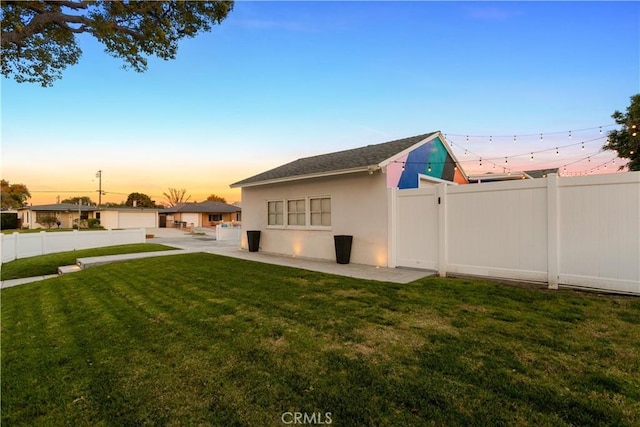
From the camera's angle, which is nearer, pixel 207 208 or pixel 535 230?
pixel 535 230

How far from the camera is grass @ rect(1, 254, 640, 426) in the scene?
233 cm

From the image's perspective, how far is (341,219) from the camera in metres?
9.51

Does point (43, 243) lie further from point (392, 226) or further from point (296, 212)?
point (392, 226)

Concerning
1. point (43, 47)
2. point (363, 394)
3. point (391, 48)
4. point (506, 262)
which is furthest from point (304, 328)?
point (391, 48)

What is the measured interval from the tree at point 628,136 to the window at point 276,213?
1667 centimetres

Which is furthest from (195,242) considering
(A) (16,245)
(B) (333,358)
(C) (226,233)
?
(B) (333,358)

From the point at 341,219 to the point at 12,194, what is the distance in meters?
73.8

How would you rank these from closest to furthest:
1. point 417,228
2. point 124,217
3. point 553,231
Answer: point 553,231 < point 417,228 < point 124,217

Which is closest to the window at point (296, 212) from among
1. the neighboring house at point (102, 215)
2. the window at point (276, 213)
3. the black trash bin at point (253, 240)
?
the window at point (276, 213)

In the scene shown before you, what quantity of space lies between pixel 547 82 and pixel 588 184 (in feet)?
22.8

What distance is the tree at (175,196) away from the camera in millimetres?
74738

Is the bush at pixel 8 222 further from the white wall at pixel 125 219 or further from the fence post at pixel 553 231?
the fence post at pixel 553 231

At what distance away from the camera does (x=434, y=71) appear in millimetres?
10906

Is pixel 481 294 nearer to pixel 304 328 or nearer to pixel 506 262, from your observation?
pixel 506 262
